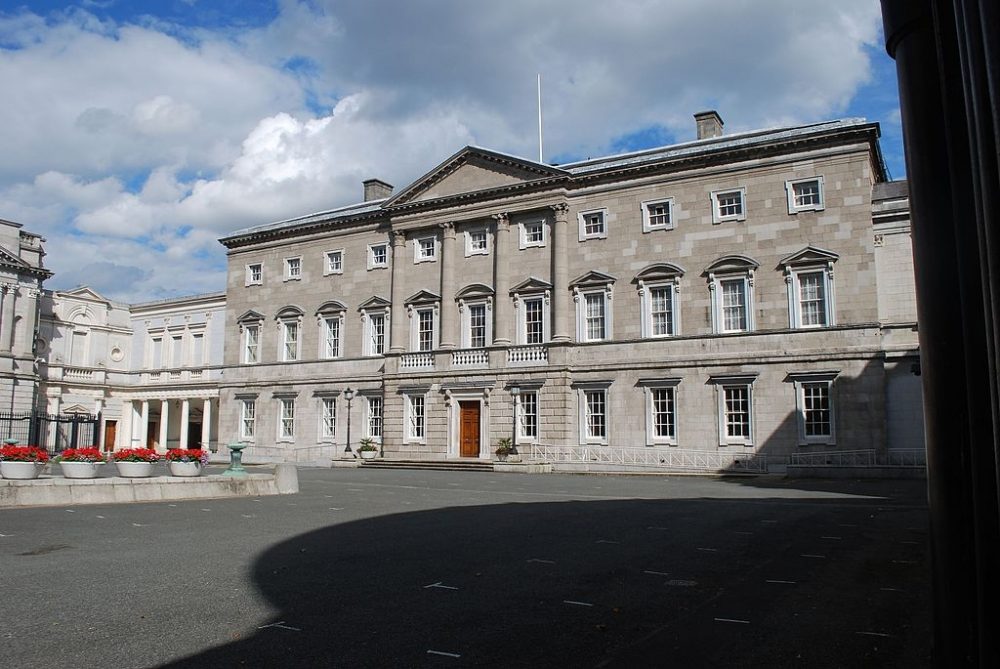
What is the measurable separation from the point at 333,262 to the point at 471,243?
9.56 meters

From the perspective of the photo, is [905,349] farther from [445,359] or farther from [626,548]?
[626,548]

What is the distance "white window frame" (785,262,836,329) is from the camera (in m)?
32.3

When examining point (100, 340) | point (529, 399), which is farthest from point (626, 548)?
point (100, 340)

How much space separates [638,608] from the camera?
7953 mm

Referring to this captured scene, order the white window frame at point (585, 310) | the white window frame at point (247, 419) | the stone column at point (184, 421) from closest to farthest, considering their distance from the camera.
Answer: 1. the white window frame at point (585, 310)
2. the white window frame at point (247, 419)
3. the stone column at point (184, 421)

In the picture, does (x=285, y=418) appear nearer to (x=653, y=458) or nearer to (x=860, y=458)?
(x=653, y=458)

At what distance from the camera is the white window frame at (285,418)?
1821 inches

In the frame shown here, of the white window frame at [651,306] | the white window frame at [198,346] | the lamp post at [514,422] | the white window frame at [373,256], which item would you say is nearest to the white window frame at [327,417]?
the white window frame at [373,256]

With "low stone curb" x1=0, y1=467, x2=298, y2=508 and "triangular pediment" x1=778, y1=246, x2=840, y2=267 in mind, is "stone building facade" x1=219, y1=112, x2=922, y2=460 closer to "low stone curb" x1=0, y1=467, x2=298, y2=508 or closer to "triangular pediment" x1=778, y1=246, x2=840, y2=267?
"triangular pediment" x1=778, y1=246, x2=840, y2=267

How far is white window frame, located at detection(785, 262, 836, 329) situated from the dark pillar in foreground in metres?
32.3

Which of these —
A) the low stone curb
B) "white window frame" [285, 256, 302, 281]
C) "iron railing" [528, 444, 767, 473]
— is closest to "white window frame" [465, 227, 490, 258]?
"iron railing" [528, 444, 767, 473]

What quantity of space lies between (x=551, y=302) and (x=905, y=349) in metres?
15.3

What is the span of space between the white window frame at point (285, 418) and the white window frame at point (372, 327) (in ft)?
19.3

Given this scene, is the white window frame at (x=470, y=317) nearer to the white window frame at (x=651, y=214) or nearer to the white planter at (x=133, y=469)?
the white window frame at (x=651, y=214)
